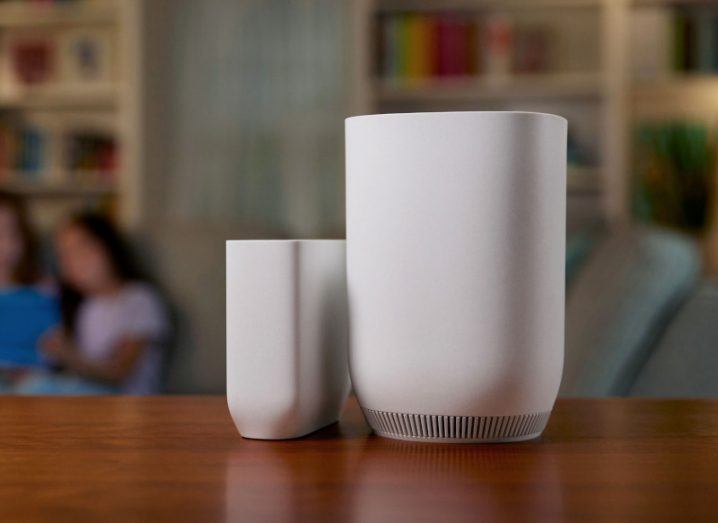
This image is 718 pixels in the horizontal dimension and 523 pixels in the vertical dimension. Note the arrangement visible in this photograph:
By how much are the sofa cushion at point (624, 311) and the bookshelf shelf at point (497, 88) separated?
2.26 m

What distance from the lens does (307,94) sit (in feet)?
13.2

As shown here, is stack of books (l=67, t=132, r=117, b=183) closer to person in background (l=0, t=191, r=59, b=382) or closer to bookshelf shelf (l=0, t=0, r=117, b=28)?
bookshelf shelf (l=0, t=0, r=117, b=28)

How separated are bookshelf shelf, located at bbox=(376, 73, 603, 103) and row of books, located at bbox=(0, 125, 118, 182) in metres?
1.15

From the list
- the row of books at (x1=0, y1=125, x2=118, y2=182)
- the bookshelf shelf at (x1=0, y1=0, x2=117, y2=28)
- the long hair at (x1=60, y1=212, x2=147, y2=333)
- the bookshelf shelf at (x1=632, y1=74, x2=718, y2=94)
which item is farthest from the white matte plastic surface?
the bookshelf shelf at (x1=0, y1=0, x2=117, y2=28)

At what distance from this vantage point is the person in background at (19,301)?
9.12ft

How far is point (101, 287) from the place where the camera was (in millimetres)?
2811

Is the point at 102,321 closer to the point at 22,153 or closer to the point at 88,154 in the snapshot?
the point at 88,154

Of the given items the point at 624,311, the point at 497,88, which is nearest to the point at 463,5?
the point at 497,88

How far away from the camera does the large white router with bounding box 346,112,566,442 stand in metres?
0.62

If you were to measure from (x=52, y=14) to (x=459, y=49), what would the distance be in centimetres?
166

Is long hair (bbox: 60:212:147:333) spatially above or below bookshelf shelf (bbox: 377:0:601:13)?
below

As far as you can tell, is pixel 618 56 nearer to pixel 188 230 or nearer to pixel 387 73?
pixel 387 73

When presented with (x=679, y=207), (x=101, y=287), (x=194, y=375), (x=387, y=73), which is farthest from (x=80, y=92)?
(x=679, y=207)

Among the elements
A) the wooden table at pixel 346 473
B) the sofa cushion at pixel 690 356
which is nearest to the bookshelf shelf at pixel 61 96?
the sofa cushion at pixel 690 356
